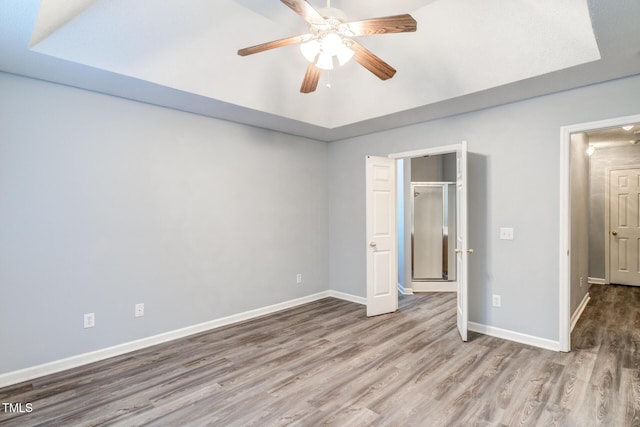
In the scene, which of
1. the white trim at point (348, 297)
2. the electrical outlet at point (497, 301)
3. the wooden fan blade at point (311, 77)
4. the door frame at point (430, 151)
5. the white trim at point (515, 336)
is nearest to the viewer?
the wooden fan blade at point (311, 77)

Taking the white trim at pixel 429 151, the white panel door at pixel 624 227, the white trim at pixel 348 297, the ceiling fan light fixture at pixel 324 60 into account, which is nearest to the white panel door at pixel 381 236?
the white trim at pixel 429 151

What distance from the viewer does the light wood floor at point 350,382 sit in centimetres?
219

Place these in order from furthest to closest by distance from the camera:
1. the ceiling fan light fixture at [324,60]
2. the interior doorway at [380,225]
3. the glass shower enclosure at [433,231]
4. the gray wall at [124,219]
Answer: the glass shower enclosure at [433,231] < the interior doorway at [380,225] < the gray wall at [124,219] < the ceiling fan light fixture at [324,60]

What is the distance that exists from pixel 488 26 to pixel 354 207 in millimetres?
2815

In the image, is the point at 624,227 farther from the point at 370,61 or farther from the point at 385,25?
the point at 385,25

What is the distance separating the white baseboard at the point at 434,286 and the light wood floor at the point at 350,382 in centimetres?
166

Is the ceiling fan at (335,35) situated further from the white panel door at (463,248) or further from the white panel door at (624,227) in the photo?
the white panel door at (624,227)

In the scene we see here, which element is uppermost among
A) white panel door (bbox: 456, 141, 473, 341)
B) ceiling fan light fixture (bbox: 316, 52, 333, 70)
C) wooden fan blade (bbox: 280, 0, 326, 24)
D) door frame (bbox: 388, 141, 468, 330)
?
wooden fan blade (bbox: 280, 0, 326, 24)

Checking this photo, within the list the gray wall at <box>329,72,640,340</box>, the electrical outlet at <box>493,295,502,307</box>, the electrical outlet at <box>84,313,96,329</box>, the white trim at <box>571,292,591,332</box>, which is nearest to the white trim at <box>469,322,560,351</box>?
the gray wall at <box>329,72,640,340</box>

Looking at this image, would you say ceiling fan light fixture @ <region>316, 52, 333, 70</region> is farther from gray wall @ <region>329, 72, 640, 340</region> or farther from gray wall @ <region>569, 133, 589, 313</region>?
gray wall @ <region>569, 133, 589, 313</region>

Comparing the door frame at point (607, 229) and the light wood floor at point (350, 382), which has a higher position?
the door frame at point (607, 229)

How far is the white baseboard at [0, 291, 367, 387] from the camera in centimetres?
Answer: 265

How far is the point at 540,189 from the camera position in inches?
128

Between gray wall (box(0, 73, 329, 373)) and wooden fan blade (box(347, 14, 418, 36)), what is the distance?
7.74 ft
